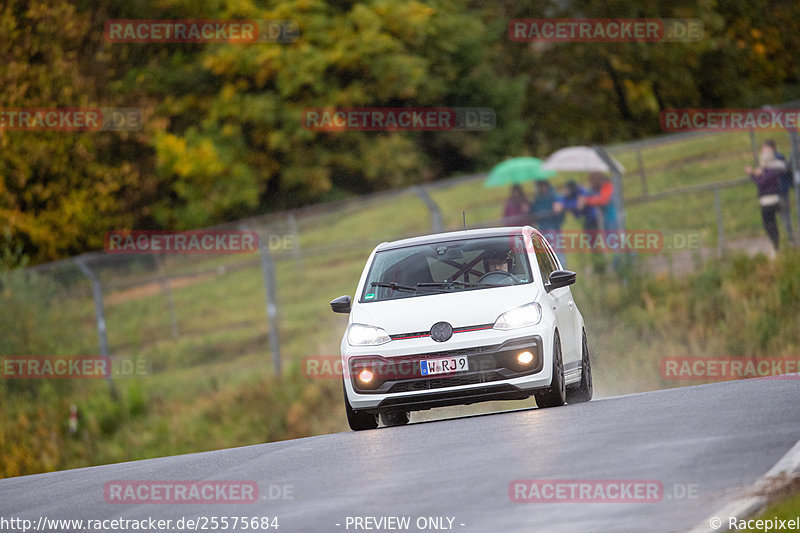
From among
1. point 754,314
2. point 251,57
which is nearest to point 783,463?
point 754,314

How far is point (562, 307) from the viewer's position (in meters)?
13.0

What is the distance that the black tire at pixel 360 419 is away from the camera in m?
12.4

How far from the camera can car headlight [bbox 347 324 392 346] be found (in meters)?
12.0

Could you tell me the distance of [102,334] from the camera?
79.5 ft

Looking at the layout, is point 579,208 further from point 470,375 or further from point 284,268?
point 284,268

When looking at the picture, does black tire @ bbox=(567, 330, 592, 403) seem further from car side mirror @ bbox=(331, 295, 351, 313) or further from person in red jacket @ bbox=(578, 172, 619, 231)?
person in red jacket @ bbox=(578, 172, 619, 231)

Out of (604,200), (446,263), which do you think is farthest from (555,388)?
Answer: (604,200)

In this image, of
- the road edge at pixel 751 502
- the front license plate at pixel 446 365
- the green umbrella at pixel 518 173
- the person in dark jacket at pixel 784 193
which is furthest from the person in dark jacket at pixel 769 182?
the road edge at pixel 751 502

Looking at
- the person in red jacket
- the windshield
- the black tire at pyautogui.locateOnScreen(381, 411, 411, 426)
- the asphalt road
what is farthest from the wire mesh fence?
the asphalt road

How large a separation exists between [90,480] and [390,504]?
164 inches

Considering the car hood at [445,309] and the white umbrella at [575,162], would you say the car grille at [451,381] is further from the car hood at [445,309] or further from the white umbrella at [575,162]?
the white umbrella at [575,162]

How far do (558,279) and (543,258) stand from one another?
0.90 meters

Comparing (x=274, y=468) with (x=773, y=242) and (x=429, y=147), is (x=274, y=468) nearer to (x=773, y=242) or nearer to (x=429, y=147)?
(x=773, y=242)

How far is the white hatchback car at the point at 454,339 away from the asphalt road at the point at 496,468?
0.91 ft
